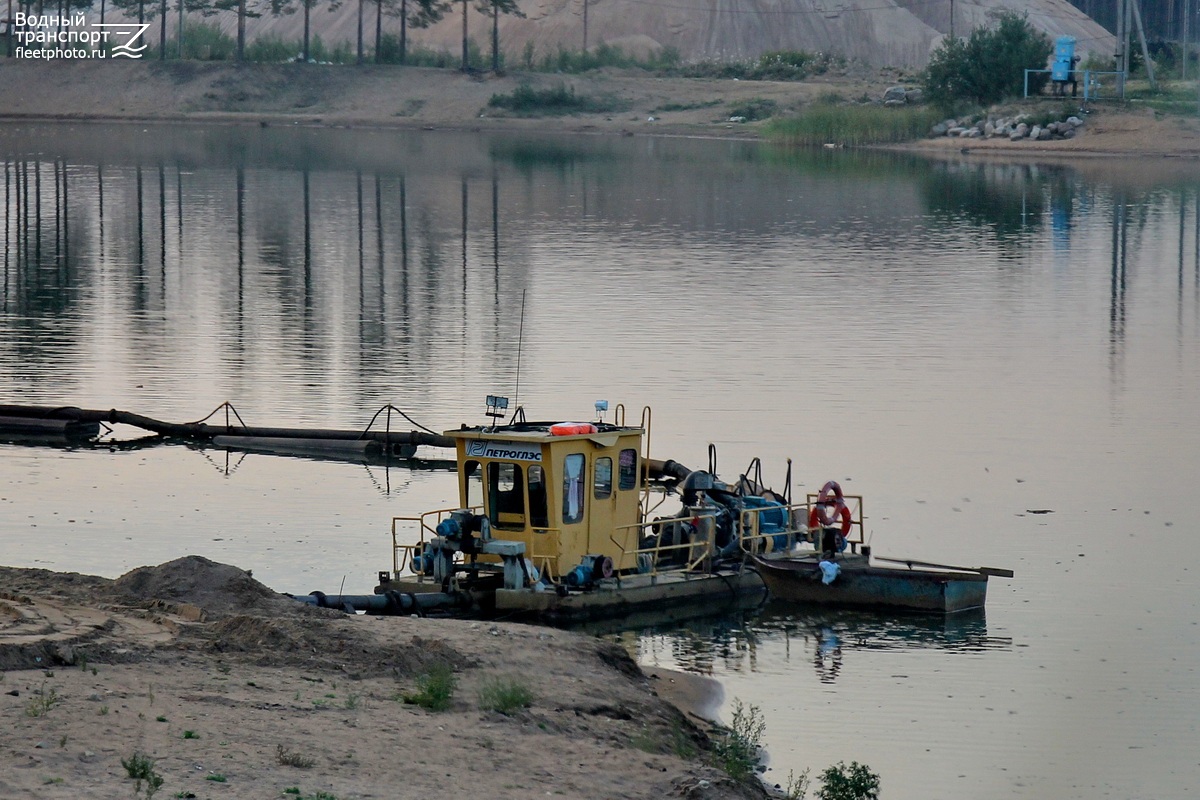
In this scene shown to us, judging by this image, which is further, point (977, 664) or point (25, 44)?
point (25, 44)

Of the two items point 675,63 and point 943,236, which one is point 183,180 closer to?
point 943,236

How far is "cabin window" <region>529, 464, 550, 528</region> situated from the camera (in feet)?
71.7

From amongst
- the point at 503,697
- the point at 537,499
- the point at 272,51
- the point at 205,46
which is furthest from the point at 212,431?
the point at 205,46

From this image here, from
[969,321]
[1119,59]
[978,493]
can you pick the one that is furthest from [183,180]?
[978,493]

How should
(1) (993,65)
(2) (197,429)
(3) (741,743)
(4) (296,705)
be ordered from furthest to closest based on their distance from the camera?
1. (1) (993,65)
2. (2) (197,429)
3. (3) (741,743)
4. (4) (296,705)

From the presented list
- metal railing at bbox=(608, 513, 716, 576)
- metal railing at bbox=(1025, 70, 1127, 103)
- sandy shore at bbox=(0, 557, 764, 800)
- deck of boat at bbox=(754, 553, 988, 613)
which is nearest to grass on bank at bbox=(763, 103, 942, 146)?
metal railing at bbox=(1025, 70, 1127, 103)

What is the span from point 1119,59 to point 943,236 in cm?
5268

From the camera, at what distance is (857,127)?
11844 centimetres

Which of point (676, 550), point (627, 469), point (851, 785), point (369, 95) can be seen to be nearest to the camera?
point (851, 785)

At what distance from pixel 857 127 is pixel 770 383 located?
8213 cm

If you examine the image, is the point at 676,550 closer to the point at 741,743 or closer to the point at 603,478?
the point at 603,478

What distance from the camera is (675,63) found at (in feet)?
550

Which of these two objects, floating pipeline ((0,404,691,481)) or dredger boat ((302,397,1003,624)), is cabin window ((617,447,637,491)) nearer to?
dredger boat ((302,397,1003,624))

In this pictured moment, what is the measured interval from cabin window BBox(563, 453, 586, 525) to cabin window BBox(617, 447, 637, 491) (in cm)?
82
